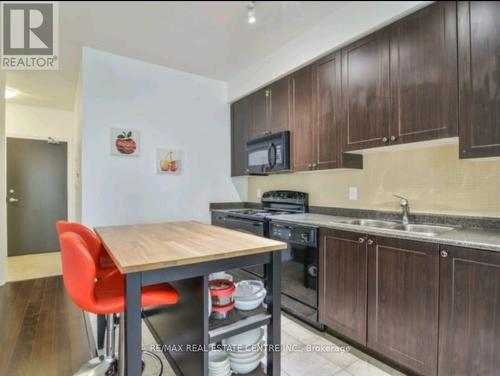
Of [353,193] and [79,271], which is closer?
[79,271]

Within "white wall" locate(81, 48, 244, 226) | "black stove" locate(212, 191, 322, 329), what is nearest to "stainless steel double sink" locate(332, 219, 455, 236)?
"black stove" locate(212, 191, 322, 329)

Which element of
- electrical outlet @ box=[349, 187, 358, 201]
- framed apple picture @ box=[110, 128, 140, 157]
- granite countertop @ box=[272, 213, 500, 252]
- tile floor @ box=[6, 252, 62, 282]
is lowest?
tile floor @ box=[6, 252, 62, 282]

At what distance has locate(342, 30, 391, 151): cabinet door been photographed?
6.18ft

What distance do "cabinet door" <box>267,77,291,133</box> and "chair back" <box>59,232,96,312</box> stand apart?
6.90ft

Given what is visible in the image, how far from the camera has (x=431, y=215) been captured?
1933 mm

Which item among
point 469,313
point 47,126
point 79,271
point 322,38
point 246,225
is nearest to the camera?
point 79,271

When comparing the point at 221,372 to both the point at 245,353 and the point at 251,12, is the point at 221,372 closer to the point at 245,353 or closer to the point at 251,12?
the point at 245,353

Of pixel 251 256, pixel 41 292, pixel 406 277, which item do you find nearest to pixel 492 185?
pixel 406 277

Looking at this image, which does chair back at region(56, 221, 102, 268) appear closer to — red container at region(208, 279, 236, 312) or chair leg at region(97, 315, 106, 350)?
chair leg at region(97, 315, 106, 350)

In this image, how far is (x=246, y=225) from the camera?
9.25ft

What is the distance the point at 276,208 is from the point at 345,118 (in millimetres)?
1390

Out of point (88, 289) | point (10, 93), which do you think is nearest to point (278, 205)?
point (88, 289)

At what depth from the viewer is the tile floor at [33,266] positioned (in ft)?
11.8

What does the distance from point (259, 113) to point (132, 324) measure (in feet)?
8.40
